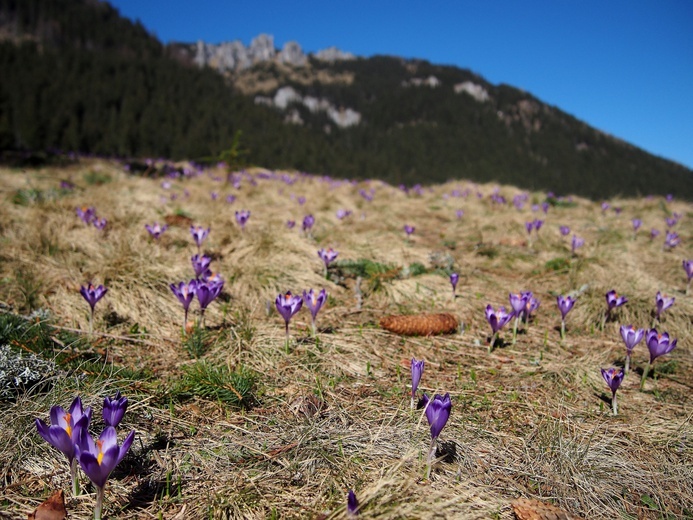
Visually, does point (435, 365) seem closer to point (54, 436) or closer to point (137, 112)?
point (54, 436)

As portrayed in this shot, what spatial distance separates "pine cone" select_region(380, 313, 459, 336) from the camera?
295 cm

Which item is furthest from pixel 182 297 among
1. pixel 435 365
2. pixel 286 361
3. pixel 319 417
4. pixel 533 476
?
pixel 533 476

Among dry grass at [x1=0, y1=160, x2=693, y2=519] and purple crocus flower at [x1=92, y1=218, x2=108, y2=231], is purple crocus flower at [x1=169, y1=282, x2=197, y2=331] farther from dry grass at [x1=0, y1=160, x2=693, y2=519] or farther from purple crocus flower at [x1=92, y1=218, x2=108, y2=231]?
purple crocus flower at [x1=92, y1=218, x2=108, y2=231]

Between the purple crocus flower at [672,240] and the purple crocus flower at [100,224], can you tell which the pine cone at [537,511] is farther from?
the purple crocus flower at [672,240]

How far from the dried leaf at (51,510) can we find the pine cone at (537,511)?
5.19ft

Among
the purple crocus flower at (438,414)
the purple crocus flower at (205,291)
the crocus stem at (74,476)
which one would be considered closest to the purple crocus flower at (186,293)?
the purple crocus flower at (205,291)

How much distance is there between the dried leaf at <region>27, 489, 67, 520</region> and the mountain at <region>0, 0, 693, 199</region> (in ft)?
54.5

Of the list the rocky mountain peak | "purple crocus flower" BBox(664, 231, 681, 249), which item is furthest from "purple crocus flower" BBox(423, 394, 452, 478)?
the rocky mountain peak

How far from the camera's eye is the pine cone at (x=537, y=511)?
1.38 meters

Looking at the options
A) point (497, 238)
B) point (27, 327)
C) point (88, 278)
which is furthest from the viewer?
point (497, 238)

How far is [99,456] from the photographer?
130cm

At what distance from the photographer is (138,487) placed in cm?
150

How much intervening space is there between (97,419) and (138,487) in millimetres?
440

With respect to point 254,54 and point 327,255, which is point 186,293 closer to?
point 327,255
